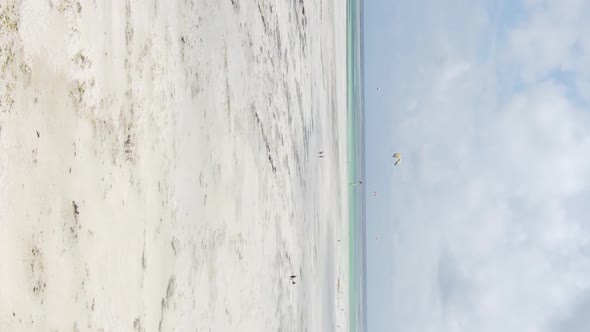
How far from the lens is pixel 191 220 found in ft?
5.72

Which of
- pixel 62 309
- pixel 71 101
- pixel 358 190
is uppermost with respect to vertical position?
pixel 358 190

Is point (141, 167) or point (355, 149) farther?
point (355, 149)

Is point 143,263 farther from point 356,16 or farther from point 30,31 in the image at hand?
point 356,16

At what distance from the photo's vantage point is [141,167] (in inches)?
54.7

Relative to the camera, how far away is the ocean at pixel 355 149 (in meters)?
9.62

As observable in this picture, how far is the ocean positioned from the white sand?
660cm

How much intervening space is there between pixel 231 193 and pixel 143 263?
830mm

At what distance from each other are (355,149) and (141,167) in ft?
29.8

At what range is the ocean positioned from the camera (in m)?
9.62

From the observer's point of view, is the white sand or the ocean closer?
the white sand

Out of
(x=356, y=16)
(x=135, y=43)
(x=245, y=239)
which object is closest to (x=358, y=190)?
(x=356, y=16)

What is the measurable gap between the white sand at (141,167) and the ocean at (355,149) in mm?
6598

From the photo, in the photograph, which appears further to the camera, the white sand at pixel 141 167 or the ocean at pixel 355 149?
the ocean at pixel 355 149

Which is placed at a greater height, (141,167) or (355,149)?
(355,149)
